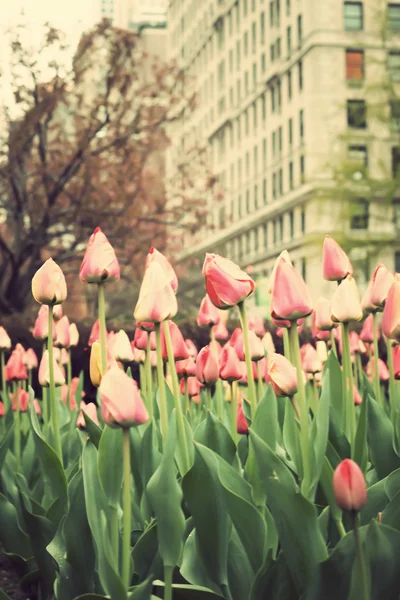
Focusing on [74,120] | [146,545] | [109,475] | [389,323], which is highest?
[74,120]

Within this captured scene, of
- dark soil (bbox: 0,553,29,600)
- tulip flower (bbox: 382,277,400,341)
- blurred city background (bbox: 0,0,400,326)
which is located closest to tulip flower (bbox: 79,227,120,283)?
tulip flower (bbox: 382,277,400,341)

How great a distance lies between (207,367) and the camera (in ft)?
9.94

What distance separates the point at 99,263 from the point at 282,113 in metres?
61.3

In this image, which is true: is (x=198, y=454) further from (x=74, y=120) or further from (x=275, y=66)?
(x=275, y=66)

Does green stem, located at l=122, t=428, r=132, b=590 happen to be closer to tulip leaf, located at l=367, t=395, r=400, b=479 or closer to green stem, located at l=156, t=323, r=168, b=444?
green stem, located at l=156, t=323, r=168, b=444

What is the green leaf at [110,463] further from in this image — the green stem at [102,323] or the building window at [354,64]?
the building window at [354,64]

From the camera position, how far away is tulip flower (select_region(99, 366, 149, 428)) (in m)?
1.95

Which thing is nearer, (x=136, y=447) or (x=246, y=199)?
(x=136, y=447)

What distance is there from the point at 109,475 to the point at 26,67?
15977 mm

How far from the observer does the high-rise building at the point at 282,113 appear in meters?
53.2

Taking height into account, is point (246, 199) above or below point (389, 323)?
above

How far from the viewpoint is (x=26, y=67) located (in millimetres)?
17266

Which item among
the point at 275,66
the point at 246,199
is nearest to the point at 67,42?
the point at 275,66

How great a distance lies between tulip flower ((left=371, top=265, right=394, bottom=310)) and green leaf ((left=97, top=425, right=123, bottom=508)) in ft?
3.20
